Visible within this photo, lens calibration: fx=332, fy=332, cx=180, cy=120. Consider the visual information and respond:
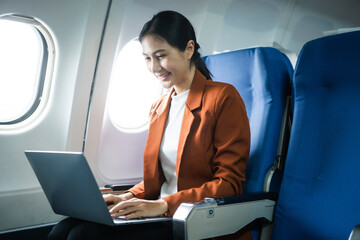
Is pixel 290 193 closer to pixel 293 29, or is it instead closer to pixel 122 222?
pixel 122 222

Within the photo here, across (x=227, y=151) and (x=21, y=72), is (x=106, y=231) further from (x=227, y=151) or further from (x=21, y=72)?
(x=21, y=72)

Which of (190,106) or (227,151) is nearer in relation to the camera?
(227,151)

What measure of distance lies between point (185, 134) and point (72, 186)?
0.58 m

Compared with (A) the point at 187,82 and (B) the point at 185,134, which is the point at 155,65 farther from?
(B) the point at 185,134

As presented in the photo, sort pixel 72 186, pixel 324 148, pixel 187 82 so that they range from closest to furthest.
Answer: pixel 72 186 < pixel 324 148 < pixel 187 82

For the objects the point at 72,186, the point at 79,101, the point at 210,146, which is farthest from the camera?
the point at 79,101

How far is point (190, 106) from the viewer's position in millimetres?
1648

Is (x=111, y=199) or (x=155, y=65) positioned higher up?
(x=155, y=65)

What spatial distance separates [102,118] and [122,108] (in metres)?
0.41

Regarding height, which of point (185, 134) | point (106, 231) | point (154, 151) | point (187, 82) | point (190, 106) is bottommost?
point (106, 231)

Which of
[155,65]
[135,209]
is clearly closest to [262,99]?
[155,65]


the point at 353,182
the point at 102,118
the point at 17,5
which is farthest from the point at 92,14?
the point at 353,182

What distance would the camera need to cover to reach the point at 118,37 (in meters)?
2.23

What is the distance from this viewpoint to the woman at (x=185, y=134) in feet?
4.76
